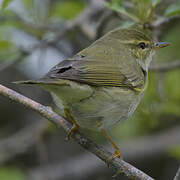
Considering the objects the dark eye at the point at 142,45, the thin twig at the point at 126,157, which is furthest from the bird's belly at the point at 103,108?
the thin twig at the point at 126,157

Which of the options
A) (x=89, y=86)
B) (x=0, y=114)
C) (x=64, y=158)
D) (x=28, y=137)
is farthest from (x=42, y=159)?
(x=89, y=86)

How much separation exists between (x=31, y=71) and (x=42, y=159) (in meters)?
1.87

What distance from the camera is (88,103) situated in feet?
12.1

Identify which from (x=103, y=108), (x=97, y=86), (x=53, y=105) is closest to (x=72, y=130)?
(x=103, y=108)

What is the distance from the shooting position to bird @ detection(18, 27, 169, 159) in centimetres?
352

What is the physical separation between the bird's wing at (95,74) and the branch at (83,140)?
0.34 m

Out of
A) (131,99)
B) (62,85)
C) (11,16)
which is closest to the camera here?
(62,85)

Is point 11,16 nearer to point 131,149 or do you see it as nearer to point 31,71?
point 31,71

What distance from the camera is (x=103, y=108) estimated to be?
3.78 meters

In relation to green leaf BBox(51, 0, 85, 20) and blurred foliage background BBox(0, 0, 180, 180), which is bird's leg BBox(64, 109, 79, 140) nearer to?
blurred foliage background BBox(0, 0, 180, 180)

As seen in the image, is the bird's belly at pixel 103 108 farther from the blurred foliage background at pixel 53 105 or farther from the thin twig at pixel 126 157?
the thin twig at pixel 126 157

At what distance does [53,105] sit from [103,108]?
6.94 ft

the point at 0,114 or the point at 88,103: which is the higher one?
the point at 88,103

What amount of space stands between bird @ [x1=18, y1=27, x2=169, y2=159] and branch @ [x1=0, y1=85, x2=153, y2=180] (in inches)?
3.0
